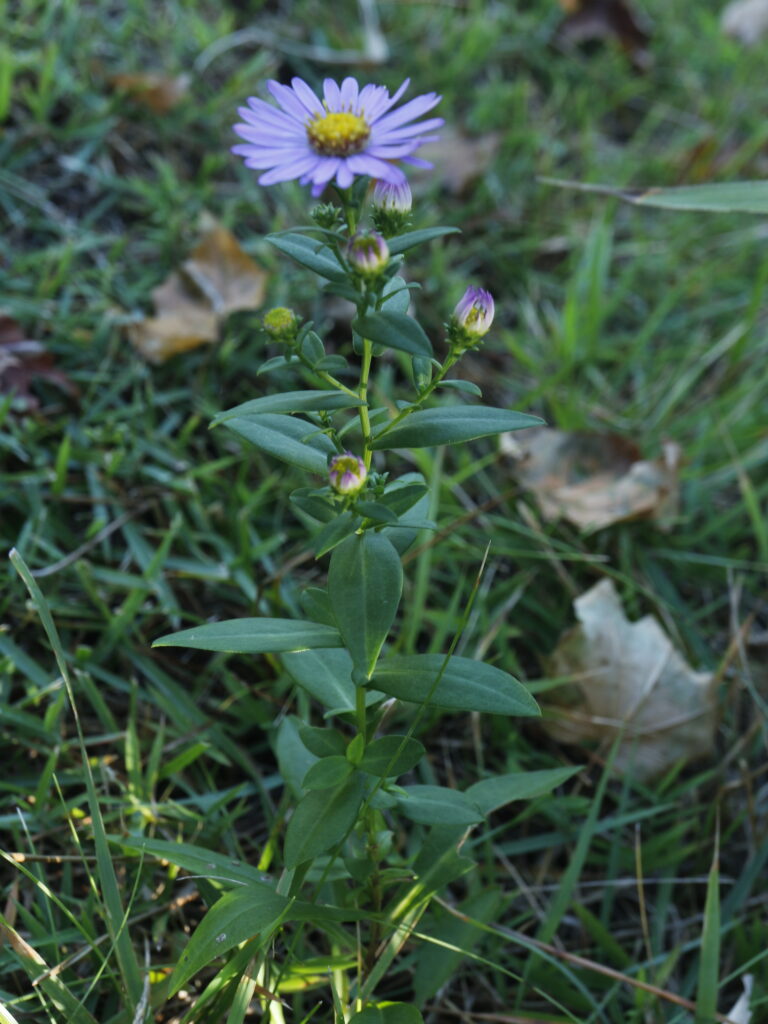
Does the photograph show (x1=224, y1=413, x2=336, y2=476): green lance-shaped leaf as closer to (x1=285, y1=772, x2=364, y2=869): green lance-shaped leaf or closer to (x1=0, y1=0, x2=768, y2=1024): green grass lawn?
(x1=285, y1=772, x2=364, y2=869): green lance-shaped leaf

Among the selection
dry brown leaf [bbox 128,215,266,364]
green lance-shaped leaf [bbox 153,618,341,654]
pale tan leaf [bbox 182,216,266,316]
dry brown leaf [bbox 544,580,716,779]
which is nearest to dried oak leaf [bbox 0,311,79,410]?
dry brown leaf [bbox 128,215,266,364]

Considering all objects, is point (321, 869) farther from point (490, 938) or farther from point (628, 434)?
point (628, 434)

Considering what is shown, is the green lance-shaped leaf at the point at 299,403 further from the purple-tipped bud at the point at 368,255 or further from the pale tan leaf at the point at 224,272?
the pale tan leaf at the point at 224,272

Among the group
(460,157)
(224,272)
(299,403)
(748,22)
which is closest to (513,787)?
(299,403)

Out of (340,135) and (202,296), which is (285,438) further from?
(202,296)

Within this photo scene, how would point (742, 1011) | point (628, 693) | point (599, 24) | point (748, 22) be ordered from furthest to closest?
point (748, 22) → point (599, 24) → point (628, 693) → point (742, 1011)
